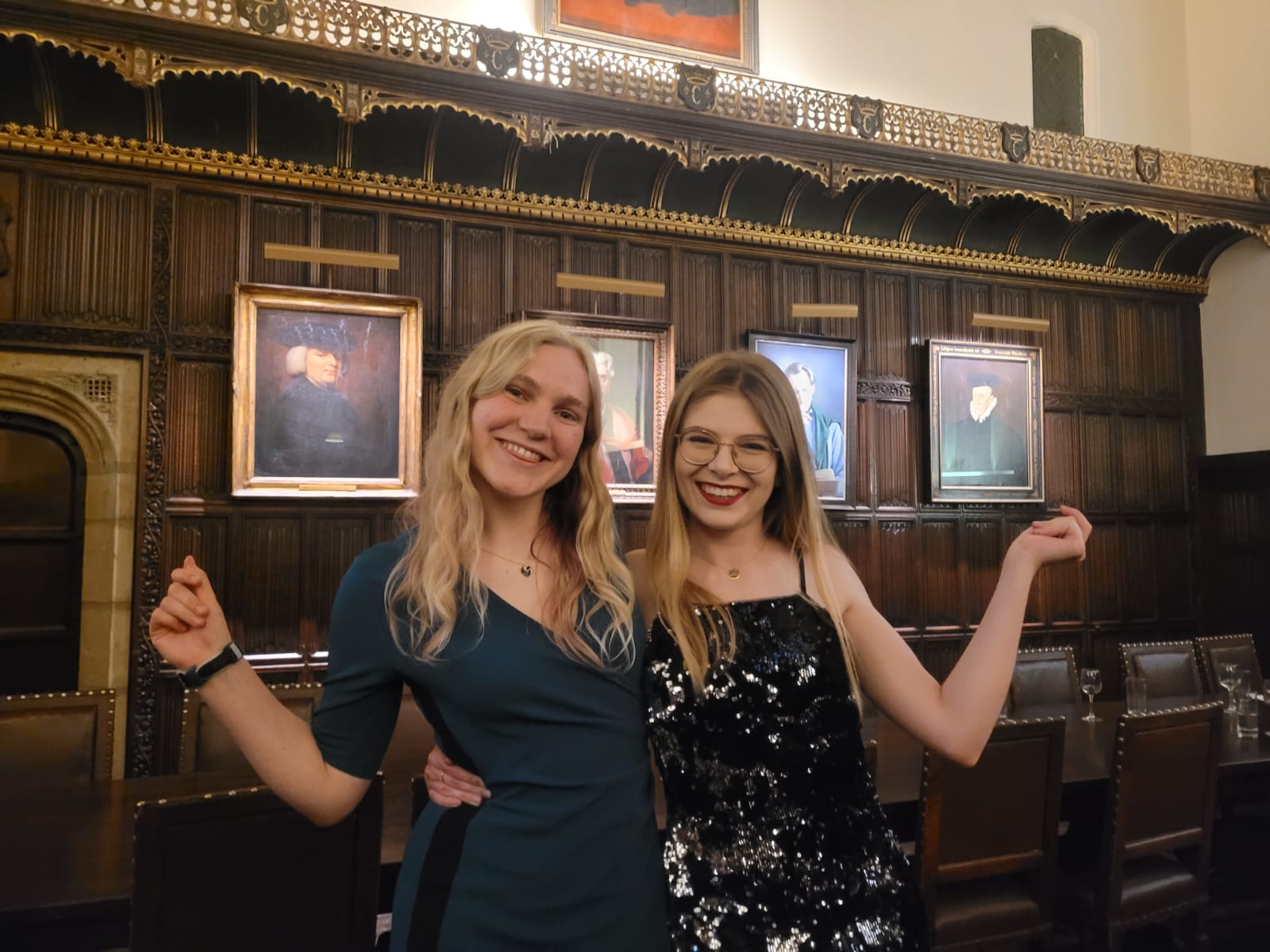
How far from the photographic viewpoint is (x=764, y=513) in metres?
1.59

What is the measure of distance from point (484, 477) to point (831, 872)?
88 centimetres

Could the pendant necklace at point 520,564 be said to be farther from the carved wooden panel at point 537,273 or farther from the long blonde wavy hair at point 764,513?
the carved wooden panel at point 537,273

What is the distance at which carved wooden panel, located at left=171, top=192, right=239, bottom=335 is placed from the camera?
4.81 m

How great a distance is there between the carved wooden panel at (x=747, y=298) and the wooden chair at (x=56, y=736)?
14.2 ft

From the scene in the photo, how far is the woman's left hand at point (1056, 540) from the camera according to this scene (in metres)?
1.51

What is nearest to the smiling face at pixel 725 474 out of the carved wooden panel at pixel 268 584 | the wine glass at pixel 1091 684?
the wine glass at pixel 1091 684

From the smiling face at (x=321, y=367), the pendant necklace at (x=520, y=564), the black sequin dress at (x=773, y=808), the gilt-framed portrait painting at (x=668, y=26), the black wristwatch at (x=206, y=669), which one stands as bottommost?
the black sequin dress at (x=773, y=808)

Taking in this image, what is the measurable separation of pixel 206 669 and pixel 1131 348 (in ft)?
26.6

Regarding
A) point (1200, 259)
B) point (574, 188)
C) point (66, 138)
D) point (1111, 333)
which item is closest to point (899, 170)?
point (574, 188)

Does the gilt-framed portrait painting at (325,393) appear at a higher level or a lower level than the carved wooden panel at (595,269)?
lower

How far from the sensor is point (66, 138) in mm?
4609

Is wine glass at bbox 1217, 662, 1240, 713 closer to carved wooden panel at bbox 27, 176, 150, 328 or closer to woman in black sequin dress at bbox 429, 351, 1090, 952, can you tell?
woman in black sequin dress at bbox 429, 351, 1090, 952

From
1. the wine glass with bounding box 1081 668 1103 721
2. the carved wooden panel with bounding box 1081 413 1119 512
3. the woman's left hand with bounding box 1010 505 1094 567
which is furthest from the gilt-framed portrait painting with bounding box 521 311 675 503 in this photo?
the woman's left hand with bounding box 1010 505 1094 567

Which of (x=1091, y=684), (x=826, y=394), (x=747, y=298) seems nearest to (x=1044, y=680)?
(x=1091, y=684)
